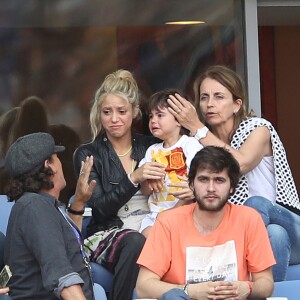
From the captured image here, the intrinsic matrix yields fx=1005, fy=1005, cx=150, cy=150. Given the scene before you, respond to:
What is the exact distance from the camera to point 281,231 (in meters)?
5.17

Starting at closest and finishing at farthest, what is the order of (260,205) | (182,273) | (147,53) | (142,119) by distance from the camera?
(182,273) < (260,205) < (142,119) < (147,53)

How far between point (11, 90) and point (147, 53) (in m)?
0.94

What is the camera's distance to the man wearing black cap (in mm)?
4348

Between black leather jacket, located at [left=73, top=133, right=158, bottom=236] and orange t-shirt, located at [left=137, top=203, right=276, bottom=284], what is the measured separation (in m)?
0.76

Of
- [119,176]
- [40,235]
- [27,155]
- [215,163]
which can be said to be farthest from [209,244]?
[119,176]

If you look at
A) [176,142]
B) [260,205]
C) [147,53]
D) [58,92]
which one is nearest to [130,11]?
[147,53]

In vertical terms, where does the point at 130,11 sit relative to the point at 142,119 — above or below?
above

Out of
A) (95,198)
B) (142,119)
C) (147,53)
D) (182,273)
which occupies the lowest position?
(182,273)

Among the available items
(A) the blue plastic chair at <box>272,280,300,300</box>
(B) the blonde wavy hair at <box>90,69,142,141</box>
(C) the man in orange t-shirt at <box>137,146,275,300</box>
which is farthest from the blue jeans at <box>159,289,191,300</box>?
(B) the blonde wavy hair at <box>90,69,142,141</box>

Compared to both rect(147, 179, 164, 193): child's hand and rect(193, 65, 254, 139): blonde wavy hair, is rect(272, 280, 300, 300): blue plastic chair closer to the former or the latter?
rect(147, 179, 164, 193): child's hand

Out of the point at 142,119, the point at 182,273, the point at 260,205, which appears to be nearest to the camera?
the point at 182,273

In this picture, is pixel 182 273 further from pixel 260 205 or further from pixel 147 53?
pixel 147 53

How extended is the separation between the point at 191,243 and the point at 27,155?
0.86 meters

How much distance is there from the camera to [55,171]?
4.70m
